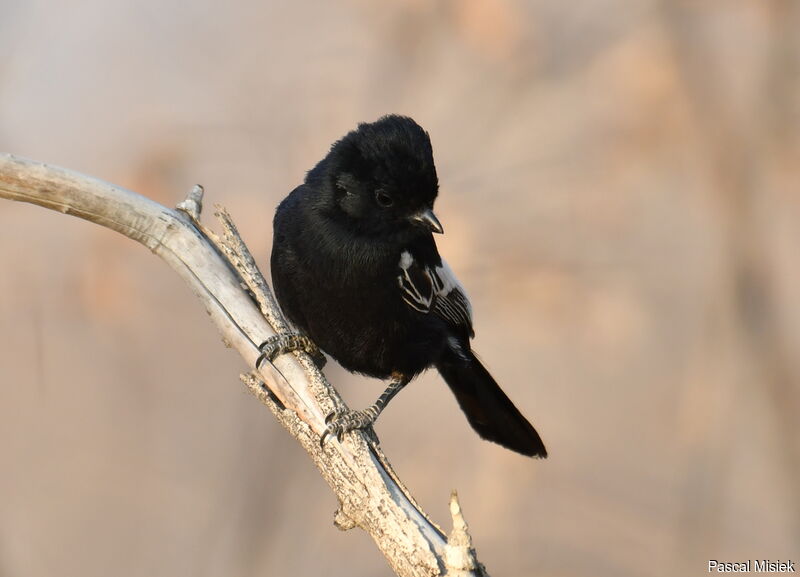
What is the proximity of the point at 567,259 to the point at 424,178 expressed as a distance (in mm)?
2128

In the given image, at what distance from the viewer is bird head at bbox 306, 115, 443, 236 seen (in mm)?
3834

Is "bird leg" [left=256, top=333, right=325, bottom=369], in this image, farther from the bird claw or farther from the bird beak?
the bird beak

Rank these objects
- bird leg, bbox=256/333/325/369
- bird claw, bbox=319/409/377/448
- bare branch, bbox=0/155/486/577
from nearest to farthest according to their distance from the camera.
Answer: bare branch, bbox=0/155/486/577, bird claw, bbox=319/409/377/448, bird leg, bbox=256/333/325/369

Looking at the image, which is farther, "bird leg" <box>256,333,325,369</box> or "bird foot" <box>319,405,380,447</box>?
"bird leg" <box>256,333,325,369</box>

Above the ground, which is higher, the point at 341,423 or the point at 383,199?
the point at 383,199

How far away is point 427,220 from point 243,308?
87 cm

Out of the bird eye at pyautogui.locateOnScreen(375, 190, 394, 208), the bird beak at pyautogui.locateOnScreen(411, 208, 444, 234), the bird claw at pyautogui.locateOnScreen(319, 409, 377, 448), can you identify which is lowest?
the bird claw at pyautogui.locateOnScreen(319, 409, 377, 448)

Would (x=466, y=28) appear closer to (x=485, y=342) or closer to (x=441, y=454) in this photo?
(x=485, y=342)

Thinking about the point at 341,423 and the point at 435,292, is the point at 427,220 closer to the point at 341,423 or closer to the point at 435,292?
the point at 435,292

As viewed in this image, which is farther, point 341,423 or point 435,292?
point 435,292

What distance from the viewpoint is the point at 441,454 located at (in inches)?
217

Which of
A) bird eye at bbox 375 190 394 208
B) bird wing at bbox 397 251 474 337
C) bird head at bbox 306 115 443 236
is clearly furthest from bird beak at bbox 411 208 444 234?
bird wing at bbox 397 251 474 337

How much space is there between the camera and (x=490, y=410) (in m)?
4.66

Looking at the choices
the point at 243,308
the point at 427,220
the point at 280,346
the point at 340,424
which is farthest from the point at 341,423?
the point at 427,220
